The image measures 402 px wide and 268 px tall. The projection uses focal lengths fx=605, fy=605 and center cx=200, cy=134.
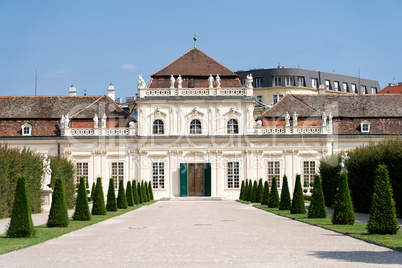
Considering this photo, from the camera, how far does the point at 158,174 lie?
52844mm

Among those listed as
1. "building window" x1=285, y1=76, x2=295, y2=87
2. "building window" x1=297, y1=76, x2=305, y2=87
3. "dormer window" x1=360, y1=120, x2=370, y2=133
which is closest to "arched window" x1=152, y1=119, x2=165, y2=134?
"dormer window" x1=360, y1=120, x2=370, y2=133

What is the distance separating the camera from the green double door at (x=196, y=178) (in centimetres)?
5256

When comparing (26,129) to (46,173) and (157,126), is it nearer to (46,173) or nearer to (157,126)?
(157,126)

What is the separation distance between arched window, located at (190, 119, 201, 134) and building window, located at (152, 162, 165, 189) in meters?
3.98

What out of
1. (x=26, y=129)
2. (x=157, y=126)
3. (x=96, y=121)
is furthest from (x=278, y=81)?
(x=26, y=129)

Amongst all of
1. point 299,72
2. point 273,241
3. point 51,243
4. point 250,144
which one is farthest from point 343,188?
point 299,72

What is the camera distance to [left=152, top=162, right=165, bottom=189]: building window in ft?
173

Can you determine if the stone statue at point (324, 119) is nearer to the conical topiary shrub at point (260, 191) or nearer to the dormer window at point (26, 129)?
the conical topiary shrub at point (260, 191)

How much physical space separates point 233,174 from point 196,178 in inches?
129

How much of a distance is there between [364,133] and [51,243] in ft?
135

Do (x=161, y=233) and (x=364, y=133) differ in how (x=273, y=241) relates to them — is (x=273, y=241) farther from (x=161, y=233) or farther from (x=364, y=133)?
(x=364, y=133)

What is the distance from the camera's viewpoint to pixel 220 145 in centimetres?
5262

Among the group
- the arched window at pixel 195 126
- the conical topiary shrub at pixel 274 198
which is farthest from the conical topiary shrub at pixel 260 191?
the arched window at pixel 195 126

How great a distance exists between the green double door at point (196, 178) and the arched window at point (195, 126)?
291 cm
